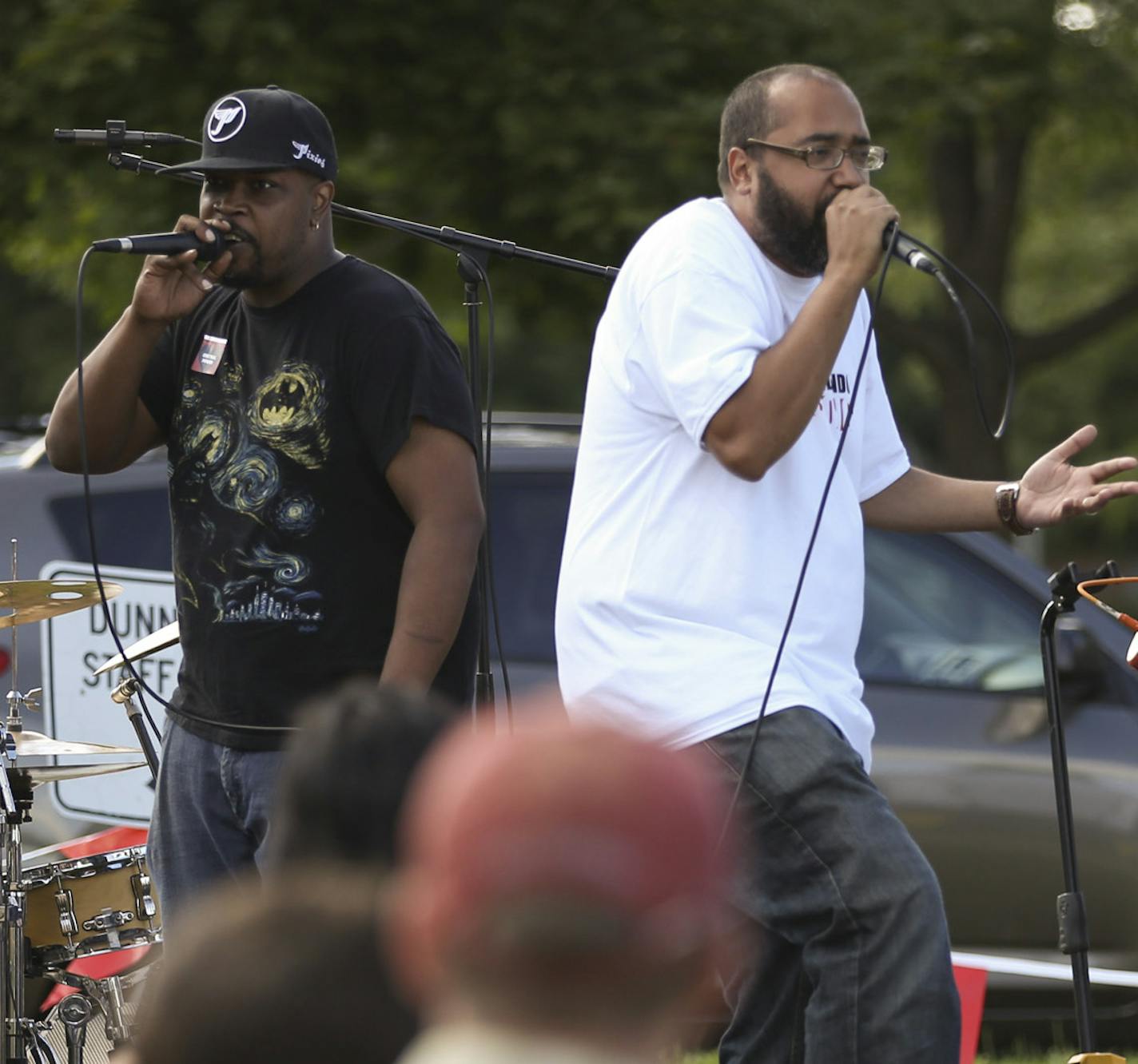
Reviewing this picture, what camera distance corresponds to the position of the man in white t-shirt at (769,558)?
291 centimetres

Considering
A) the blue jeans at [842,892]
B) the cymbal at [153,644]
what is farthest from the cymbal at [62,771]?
the blue jeans at [842,892]

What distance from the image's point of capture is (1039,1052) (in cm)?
554

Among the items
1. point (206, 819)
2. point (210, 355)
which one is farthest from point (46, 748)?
point (210, 355)

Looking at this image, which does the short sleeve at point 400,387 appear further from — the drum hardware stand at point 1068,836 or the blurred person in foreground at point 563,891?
the blurred person in foreground at point 563,891

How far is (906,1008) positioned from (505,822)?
2.07 metres

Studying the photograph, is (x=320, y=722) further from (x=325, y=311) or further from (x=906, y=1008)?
(x=325, y=311)

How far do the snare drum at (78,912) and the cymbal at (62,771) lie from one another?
14.5 inches

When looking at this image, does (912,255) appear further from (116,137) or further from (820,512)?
(116,137)

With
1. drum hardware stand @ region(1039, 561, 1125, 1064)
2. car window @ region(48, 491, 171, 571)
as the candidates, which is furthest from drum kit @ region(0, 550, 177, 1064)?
drum hardware stand @ region(1039, 561, 1125, 1064)

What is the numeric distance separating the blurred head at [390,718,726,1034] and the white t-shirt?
1.83 metres

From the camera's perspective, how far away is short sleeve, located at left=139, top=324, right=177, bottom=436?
3.52 m

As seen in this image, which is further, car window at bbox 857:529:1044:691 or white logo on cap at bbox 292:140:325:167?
car window at bbox 857:529:1044:691

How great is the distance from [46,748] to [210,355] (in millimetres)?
1185

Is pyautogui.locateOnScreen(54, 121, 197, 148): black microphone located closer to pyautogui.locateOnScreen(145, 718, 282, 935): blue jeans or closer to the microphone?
the microphone
